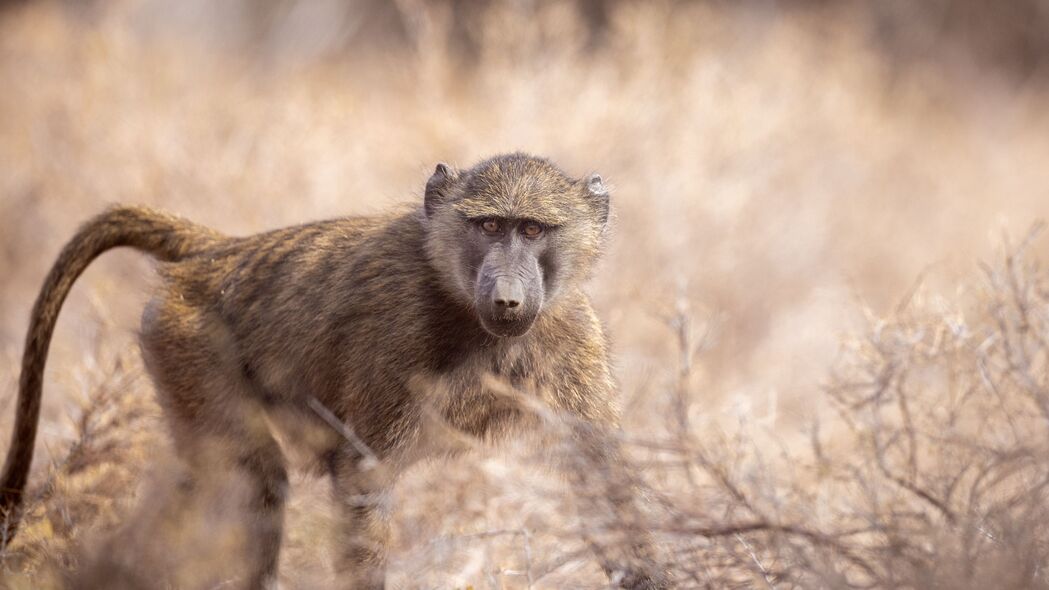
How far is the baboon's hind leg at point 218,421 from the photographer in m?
3.47

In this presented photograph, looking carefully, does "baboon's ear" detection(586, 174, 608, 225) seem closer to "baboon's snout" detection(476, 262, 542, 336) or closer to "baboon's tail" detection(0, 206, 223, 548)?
A: "baboon's snout" detection(476, 262, 542, 336)

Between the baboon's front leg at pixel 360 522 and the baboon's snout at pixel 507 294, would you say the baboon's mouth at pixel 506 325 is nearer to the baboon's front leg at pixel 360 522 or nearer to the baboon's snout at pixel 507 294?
the baboon's snout at pixel 507 294

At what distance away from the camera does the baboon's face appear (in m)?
3.10

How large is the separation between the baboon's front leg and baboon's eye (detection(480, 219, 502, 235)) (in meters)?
0.74

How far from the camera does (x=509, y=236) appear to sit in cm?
327

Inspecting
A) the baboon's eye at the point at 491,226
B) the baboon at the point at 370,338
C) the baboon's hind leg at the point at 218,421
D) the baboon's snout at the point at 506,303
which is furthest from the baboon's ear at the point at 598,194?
the baboon's hind leg at the point at 218,421

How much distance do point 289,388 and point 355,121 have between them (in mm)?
4682

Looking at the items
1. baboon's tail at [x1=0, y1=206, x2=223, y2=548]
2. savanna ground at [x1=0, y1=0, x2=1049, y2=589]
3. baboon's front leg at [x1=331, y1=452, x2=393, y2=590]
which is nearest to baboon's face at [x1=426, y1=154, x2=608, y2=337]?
savanna ground at [x1=0, y1=0, x2=1049, y2=589]

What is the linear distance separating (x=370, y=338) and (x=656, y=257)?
3.61 metres

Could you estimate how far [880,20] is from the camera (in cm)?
1368

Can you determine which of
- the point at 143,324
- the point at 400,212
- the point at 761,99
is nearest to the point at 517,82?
the point at 761,99

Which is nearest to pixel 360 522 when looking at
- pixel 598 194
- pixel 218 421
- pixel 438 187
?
pixel 218 421

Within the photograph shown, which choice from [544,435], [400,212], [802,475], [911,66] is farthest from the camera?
[911,66]

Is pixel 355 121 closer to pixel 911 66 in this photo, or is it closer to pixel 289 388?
pixel 289 388
